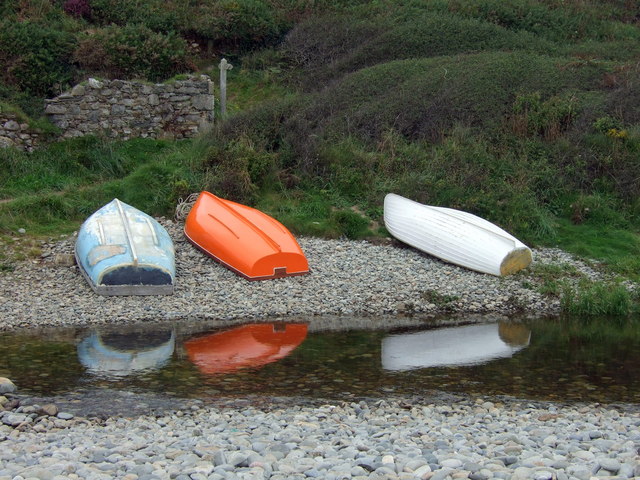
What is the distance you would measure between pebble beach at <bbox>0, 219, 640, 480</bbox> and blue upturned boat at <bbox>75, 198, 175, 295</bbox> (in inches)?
6.9

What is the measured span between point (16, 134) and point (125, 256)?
6.31m

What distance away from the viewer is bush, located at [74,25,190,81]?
1764 cm

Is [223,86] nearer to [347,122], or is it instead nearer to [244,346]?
[347,122]

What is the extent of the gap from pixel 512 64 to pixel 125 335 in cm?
1130

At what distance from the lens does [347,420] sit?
6820 mm

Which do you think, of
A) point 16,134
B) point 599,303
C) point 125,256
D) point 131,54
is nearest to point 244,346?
point 125,256

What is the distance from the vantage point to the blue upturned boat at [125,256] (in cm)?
1096

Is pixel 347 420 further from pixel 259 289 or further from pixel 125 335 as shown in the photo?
pixel 259 289

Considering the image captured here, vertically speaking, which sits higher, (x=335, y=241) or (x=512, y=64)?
(x=512, y=64)

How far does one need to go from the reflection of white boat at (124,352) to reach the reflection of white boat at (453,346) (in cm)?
250

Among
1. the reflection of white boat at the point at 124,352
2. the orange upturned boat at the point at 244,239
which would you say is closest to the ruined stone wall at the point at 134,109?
the orange upturned boat at the point at 244,239

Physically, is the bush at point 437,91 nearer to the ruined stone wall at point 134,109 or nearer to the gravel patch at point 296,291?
the ruined stone wall at point 134,109

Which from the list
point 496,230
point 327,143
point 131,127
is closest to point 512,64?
point 327,143

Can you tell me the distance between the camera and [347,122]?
53.2 feet
